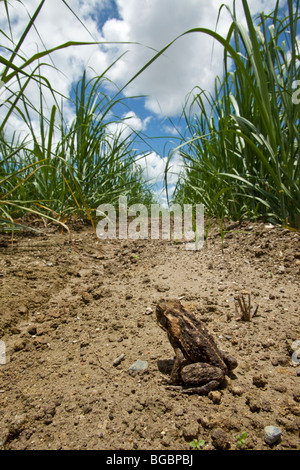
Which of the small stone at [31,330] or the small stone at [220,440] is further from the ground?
the small stone at [31,330]

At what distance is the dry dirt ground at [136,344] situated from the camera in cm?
106

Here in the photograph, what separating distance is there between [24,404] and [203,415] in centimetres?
73

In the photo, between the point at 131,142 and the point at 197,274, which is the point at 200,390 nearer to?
the point at 197,274

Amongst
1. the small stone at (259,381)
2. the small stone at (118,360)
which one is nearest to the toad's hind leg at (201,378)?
the small stone at (259,381)

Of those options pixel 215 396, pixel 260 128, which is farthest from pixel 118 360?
pixel 260 128

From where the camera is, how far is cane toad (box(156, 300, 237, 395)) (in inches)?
47.2

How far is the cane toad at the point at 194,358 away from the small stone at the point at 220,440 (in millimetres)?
185

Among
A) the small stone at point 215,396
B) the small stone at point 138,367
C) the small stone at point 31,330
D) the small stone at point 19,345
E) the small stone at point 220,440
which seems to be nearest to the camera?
the small stone at point 220,440

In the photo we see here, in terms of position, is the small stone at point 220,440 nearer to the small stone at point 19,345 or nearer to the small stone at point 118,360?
the small stone at point 118,360

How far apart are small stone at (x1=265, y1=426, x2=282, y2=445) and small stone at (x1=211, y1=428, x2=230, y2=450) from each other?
131 millimetres

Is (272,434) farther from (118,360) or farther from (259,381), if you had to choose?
(118,360)

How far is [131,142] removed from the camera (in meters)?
3.75

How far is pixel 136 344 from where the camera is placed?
153 centimetres
